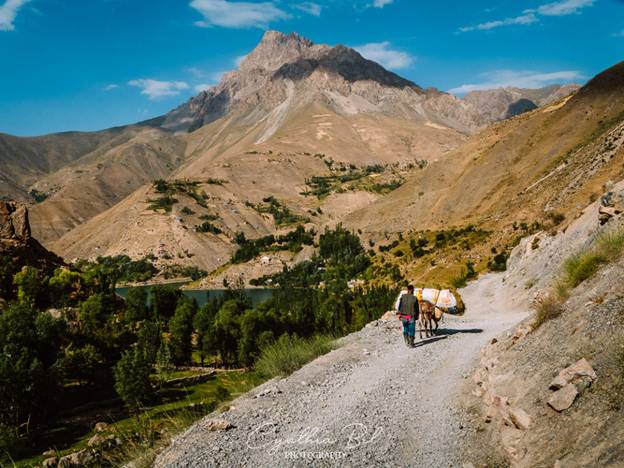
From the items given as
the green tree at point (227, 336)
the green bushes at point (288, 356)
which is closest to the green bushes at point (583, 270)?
the green bushes at point (288, 356)

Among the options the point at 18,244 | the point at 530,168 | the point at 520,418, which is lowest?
the point at 520,418

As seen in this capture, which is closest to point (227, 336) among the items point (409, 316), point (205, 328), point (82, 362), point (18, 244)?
point (205, 328)

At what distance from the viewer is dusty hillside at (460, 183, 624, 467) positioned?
18.8 feet

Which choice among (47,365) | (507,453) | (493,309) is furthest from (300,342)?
(47,365)

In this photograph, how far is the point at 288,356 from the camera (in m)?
13.7

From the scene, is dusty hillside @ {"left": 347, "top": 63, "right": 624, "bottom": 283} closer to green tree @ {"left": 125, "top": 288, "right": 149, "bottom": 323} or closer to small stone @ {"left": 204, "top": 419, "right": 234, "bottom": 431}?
small stone @ {"left": 204, "top": 419, "right": 234, "bottom": 431}

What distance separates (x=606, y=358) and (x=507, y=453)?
1.93 m

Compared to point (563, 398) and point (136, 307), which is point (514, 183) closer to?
point (136, 307)

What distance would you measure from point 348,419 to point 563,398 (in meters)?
3.89

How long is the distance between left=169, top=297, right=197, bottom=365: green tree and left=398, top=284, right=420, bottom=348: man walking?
68670 millimetres

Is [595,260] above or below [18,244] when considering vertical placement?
below

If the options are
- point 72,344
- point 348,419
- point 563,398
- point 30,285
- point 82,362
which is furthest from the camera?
point 30,285

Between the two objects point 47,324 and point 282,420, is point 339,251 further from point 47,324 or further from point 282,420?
point 282,420

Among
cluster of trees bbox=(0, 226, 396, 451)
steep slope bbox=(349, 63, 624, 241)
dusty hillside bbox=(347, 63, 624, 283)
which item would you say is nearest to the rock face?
cluster of trees bbox=(0, 226, 396, 451)
